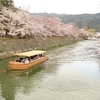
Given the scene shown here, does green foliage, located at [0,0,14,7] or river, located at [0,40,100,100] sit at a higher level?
green foliage, located at [0,0,14,7]

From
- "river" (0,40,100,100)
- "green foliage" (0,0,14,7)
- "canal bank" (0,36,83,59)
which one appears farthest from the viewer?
"green foliage" (0,0,14,7)

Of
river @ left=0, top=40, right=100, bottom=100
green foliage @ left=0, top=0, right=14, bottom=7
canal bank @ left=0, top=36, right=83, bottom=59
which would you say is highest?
green foliage @ left=0, top=0, right=14, bottom=7

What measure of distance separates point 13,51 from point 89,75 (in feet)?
49.1

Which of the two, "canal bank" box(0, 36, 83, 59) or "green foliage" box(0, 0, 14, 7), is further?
"green foliage" box(0, 0, 14, 7)

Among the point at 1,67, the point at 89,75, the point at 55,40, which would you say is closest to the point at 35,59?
the point at 1,67

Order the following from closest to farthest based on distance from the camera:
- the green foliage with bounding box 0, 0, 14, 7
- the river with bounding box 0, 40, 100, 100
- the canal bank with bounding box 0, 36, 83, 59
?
the river with bounding box 0, 40, 100, 100
the canal bank with bounding box 0, 36, 83, 59
the green foliage with bounding box 0, 0, 14, 7

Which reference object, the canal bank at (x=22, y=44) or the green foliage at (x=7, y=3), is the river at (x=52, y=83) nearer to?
the canal bank at (x=22, y=44)

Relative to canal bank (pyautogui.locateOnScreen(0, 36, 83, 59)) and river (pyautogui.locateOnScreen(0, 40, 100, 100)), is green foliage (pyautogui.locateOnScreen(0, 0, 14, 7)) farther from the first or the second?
river (pyautogui.locateOnScreen(0, 40, 100, 100))

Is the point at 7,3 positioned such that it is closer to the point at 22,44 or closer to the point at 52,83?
the point at 22,44

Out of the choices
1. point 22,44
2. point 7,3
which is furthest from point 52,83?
point 7,3

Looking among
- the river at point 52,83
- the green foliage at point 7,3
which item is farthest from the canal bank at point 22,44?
the green foliage at point 7,3

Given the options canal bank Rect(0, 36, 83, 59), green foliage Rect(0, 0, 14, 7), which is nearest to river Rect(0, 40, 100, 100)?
canal bank Rect(0, 36, 83, 59)

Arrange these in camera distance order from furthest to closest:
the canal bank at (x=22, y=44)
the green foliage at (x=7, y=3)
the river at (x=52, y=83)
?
1. the green foliage at (x=7, y=3)
2. the canal bank at (x=22, y=44)
3. the river at (x=52, y=83)

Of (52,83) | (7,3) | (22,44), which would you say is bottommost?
(52,83)
